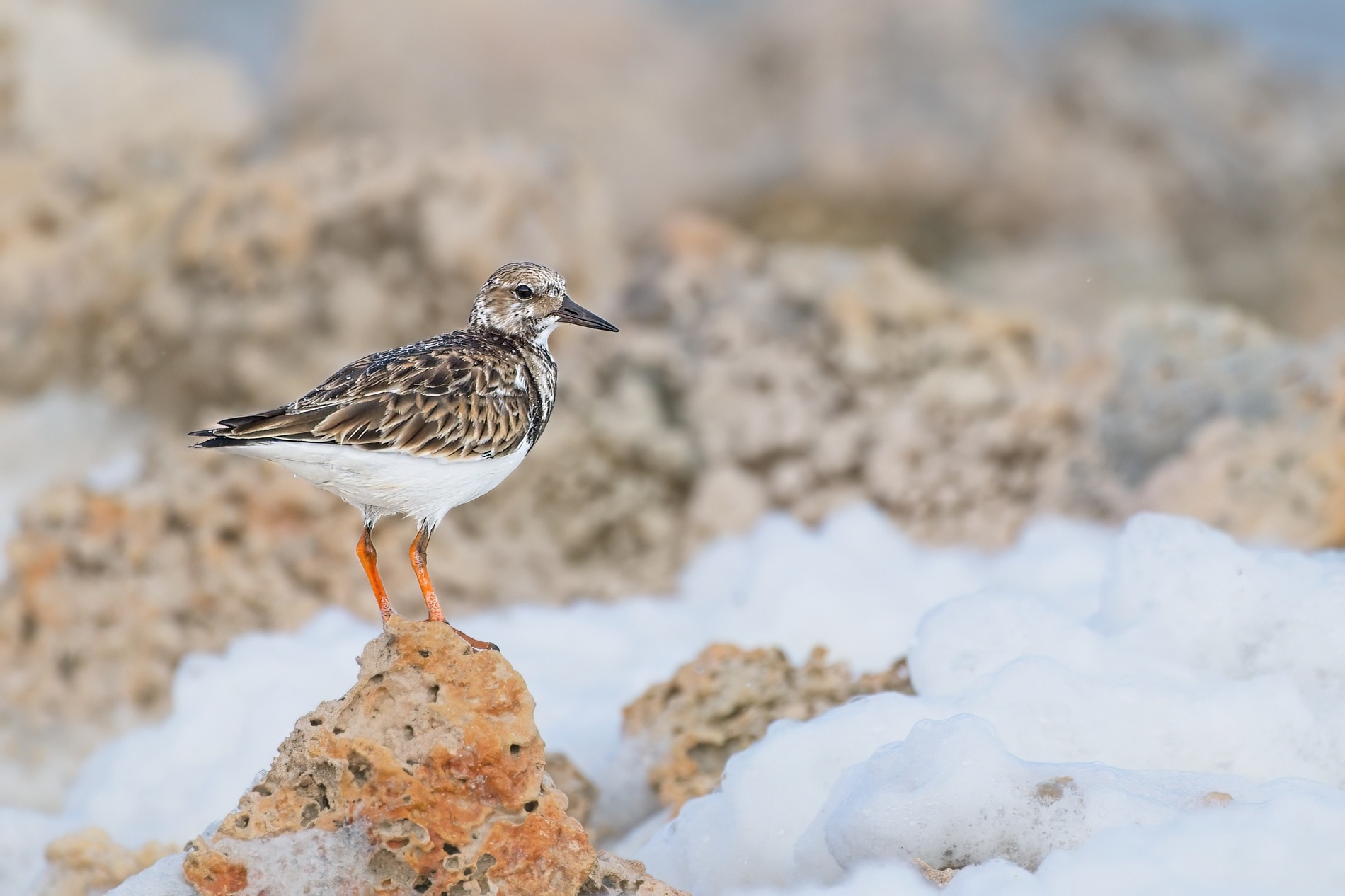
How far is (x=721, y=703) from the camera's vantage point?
5691 millimetres

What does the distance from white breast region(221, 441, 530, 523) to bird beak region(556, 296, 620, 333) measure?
975mm

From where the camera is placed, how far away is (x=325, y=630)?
7617 millimetres

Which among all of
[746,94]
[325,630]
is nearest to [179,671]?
[325,630]

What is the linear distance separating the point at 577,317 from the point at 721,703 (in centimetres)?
189

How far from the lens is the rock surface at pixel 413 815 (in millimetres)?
4059

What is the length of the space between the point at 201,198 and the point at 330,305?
4.90ft

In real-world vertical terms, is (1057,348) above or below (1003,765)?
above

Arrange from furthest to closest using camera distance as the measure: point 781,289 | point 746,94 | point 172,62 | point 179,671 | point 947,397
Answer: point 746,94 < point 172,62 < point 781,289 < point 947,397 < point 179,671

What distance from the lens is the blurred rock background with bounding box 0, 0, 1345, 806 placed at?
7852mm

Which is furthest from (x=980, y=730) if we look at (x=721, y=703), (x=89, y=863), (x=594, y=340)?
(x=594, y=340)

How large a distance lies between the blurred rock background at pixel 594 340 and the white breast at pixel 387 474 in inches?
109

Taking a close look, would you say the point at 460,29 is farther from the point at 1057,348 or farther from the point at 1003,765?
the point at 1003,765

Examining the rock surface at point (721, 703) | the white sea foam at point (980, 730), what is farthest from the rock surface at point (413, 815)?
the rock surface at point (721, 703)

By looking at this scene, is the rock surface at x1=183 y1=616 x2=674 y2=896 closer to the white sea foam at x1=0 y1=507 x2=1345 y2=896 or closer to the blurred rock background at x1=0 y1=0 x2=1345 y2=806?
the white sea foam at x1=0 y1=507 x2=1345 y2=896
